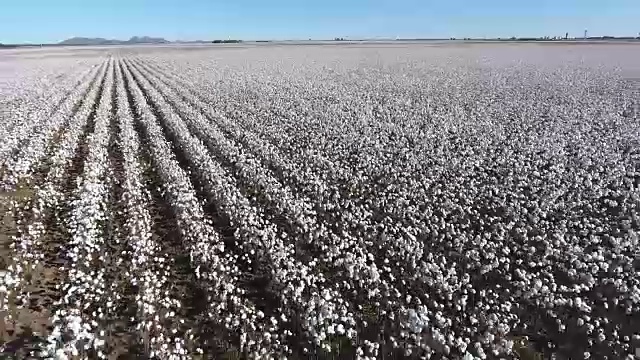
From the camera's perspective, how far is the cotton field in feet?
26.9

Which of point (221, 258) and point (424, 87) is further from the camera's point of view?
point (424, 87)

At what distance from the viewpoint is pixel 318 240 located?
11750mm

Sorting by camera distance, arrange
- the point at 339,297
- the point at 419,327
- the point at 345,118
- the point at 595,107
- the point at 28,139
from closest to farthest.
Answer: the point at 419,327
the point at 339,297
the point at 28,139
the point at 345,118
the point at 595,107

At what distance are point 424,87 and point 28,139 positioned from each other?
111 feet

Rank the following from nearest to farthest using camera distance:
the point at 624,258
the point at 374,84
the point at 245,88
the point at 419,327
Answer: the point at 419,327, the point at 624,258, the point at 245,88, the point at 374,84

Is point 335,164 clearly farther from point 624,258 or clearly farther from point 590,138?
point 590,138

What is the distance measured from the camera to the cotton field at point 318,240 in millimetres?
8211

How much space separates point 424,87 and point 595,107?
1589cm

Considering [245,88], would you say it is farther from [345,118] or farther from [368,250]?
[368,250]

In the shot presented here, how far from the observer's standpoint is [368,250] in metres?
11.4

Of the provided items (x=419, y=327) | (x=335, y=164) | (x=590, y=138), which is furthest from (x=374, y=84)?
(x=419, y=327)

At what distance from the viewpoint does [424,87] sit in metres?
45.1

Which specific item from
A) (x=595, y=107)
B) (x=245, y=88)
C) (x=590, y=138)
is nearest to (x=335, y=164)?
(x=590, y=138)

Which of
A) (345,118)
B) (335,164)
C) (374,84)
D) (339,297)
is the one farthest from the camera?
(374,84)
